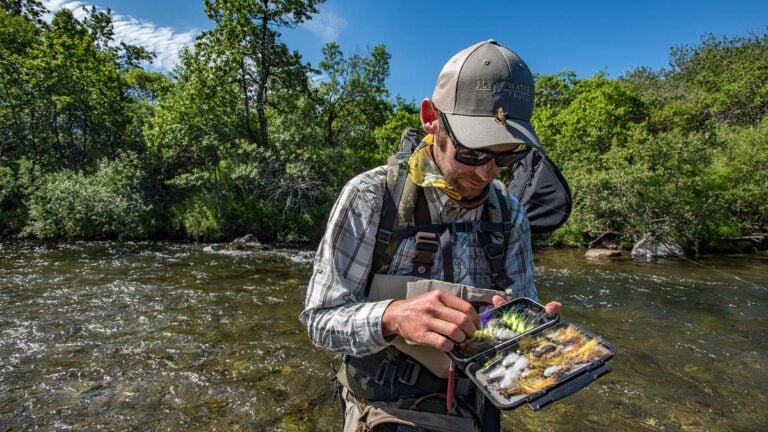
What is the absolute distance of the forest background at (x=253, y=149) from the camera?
21922 mm

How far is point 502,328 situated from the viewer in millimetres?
1695

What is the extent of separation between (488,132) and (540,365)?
0.91m

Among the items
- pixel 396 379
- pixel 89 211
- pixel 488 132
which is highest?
pixel 488 132

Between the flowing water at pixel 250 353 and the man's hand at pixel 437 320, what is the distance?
4.02 meters

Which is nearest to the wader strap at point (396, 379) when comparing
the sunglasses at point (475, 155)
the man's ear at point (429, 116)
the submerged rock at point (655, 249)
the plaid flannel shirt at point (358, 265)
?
the plaid flannel shirt at point (358, 265)

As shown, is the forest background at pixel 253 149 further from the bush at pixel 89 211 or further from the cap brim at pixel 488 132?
the cap brim at pixel 488 132

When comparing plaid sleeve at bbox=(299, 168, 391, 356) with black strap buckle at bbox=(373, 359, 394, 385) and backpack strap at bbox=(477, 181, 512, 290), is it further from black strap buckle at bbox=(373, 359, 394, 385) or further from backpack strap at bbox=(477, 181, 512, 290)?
backpack strap at bbox=(477, 181, 512, 290)

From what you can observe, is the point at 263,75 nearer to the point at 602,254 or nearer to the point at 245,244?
the point at 245,244

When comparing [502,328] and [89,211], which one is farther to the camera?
[89,211]

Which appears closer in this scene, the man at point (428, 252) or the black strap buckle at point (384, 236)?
the man at point (428, 252)

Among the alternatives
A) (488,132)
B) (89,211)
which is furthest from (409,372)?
(89,211)

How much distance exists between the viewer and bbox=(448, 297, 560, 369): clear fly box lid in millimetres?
1573

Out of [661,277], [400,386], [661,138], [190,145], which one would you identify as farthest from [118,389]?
[661,138]

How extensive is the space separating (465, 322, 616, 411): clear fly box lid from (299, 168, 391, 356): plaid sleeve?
422mm
